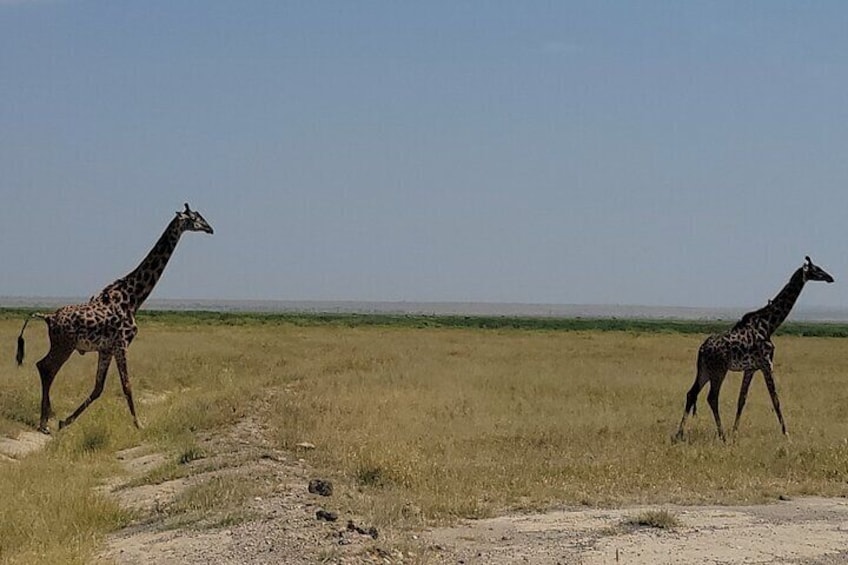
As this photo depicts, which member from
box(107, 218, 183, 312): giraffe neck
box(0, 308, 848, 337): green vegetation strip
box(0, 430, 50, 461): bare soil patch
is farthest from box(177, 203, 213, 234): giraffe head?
box(0, 308, 848, 337): green vegetation strip

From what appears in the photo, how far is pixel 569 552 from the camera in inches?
359

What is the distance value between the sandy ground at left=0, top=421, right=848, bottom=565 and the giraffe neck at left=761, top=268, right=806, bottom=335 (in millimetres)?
7232

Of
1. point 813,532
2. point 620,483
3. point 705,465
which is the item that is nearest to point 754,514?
point 813,532

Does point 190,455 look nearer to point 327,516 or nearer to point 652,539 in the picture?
point 327,516

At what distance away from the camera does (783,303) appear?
19281 millimetres

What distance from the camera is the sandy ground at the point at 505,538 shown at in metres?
8.95

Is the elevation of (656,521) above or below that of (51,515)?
above

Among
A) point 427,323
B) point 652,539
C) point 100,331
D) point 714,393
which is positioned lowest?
point 652,539

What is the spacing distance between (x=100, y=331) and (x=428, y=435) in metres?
5.70

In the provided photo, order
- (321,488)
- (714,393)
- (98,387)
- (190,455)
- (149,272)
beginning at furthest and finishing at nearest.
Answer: (149,272) → (714,393) → (98,387) → (190,455) → (321,488)

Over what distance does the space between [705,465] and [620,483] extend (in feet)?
6.34

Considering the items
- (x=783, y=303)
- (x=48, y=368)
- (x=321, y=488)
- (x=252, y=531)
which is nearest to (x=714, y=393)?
(x=783, y=303)

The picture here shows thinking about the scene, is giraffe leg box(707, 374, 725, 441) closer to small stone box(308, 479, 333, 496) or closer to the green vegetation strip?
small stone box(308, 479, 333, 496)

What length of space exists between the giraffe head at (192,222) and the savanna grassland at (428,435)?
127 inches
